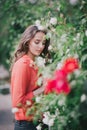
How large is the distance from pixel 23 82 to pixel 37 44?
428 millimetres

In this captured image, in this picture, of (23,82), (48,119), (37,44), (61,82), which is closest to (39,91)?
(23,82)

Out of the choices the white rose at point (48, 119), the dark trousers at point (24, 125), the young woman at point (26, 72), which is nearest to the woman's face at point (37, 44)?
the young woman at point (26, 72)

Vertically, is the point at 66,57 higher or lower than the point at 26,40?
lower

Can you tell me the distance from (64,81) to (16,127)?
169 cm

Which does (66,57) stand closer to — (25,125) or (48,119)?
(48,119)

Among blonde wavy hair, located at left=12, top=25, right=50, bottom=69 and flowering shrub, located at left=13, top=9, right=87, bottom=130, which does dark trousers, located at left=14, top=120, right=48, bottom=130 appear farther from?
blonde wavy hair, located at left=12, top=25, right=50, bottom=69

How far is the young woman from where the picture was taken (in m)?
3.68

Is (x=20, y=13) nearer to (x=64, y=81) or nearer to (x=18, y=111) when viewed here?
(x=18, y=111)

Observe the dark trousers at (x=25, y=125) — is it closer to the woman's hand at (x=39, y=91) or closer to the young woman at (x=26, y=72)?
the young woman at (x=26, y=72)

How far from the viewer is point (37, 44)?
3.94 m

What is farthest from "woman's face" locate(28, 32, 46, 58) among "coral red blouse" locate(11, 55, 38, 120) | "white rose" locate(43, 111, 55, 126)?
"white rose" locate(43, 111, 55, 126)

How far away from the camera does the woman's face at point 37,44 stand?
3.94 metres

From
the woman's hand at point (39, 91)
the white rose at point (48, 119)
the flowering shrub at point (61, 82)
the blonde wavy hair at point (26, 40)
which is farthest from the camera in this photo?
the blonde wavy hair at point (26, 40)


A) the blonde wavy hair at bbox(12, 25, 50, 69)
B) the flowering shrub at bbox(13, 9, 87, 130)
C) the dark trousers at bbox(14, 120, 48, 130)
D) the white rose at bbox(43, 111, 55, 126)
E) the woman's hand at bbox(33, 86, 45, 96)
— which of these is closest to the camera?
the flowering shrub at bbox(13, 9, 87, 130)
